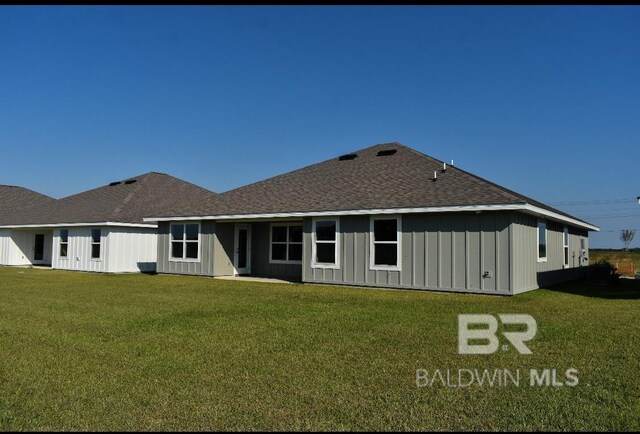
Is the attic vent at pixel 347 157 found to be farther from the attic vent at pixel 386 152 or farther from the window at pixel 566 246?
the window at pixel 566 246

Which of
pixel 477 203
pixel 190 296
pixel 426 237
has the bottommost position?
pixel 190 296

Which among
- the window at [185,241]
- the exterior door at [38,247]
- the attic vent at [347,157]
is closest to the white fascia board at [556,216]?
the attic vent at [347,157]

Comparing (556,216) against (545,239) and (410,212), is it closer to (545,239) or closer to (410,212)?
(545,239)

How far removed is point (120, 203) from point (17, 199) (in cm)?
1467

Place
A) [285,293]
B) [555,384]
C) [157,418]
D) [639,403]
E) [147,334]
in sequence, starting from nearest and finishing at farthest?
[157,418], [639,403], [555,384], [147,334], [285,293]

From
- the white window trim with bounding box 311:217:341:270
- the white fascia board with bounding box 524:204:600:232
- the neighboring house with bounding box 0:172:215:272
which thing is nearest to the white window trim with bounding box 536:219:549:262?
the white fascia board with bounding box 524:204:600:232

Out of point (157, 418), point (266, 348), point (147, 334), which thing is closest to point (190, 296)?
point (147, 334)

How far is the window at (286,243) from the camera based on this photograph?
19.8 m

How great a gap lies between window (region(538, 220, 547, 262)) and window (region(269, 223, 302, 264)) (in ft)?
28.2

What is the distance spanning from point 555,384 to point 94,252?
2356 centimetres

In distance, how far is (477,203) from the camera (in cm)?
1387

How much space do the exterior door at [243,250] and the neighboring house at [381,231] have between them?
43mm

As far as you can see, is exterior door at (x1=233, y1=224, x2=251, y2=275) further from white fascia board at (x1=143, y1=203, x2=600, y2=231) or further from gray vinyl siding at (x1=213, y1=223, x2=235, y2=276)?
white fascia board at (x1=143, y1=203, x2=600, y2=231)

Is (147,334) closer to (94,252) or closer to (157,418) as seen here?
(157,418)
